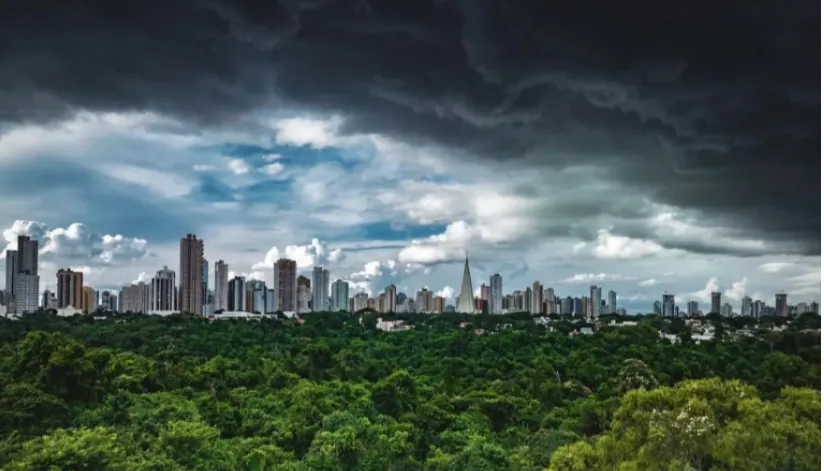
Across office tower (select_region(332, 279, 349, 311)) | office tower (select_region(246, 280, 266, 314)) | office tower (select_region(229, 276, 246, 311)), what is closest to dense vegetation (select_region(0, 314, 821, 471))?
office tower (select_region(229, 276, 246, 311))

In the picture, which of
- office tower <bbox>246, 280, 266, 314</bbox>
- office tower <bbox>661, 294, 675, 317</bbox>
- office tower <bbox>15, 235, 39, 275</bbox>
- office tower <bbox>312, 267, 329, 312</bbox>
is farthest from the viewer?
office tower <bbox>246, 280, 266, 314</bbox>

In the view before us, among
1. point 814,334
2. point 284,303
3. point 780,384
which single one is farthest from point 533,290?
point 780,384

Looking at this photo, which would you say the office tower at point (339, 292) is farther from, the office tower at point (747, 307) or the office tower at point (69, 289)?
the office tower at point (747, 307)

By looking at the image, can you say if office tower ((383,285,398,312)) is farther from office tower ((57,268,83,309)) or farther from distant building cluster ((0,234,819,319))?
office tower ((57,268,83,309))

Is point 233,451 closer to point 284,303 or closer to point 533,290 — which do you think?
point 284,303

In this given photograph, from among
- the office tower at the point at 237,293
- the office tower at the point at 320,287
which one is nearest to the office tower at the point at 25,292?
the office tower at the point at 237,293

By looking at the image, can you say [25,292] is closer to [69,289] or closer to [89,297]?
[69,289]
